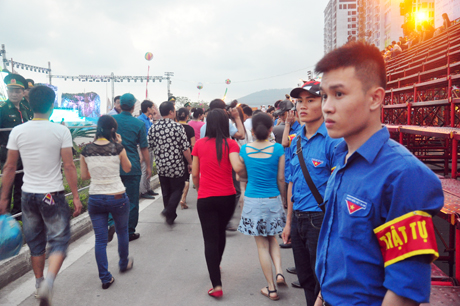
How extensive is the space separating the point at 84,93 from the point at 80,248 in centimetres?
3768

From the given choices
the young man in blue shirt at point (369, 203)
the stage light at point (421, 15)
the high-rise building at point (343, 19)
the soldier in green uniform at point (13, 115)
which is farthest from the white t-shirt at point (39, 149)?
the high-rise building at point (343, 19)

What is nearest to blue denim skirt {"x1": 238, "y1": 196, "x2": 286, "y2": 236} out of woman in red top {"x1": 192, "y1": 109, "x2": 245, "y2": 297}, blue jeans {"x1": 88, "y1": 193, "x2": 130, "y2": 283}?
woman in red top {"x1": 192, "y1": 109, "x2": 245, "y2": 297}

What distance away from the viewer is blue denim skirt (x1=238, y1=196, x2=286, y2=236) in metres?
3.92

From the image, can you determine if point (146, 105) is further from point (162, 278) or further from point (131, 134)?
point (162, 278)

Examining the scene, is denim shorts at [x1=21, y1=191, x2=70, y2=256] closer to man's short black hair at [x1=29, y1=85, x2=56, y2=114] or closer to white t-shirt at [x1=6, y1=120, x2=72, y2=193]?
white t-shirt at [x1=6, y1=120, x2=72, y2=193]

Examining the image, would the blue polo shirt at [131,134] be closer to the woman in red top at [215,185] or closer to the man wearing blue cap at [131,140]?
the man wearing blue cap at [131,140]

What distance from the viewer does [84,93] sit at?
39.5 m

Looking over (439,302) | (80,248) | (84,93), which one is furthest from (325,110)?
(84,93)

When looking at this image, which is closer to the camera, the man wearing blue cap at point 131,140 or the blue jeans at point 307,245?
the blue jeans at point 307,245

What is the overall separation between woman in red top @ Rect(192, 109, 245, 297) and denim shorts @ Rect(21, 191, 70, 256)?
1.39m

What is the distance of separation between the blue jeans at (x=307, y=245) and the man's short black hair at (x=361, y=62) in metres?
1.64

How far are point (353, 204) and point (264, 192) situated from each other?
8.71ft

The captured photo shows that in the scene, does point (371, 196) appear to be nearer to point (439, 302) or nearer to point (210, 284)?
point (439, 302)

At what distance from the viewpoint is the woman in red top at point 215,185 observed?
3941mm
